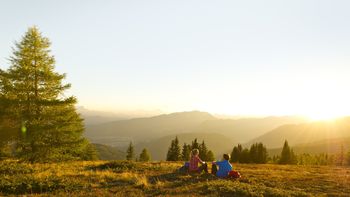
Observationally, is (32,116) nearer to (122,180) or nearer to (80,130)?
(80,130)

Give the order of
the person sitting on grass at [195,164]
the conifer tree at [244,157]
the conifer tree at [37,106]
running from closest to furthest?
the person sitting on grass at [195,164] < the conifer tree at [37,106] < the conifer tree at [244,157]

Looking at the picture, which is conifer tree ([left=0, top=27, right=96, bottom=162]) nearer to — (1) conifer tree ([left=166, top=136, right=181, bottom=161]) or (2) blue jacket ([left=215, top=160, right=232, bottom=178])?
(2) blue jacket ([left=215, top=160, right=232, bottom=178])

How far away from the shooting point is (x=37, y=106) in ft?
84.6

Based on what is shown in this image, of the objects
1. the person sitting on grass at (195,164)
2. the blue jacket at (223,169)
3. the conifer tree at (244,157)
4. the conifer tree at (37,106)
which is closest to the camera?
the blue jacket at (223,169)

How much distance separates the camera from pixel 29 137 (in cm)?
2431

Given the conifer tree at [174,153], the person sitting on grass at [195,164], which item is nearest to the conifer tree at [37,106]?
the person sitting on grass at [195,164]

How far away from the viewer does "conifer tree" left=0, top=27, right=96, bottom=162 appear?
24844mm

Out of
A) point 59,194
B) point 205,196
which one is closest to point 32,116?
point 59,194

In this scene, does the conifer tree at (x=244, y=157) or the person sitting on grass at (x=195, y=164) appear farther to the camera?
the conifer tree at (x=244, y=157)

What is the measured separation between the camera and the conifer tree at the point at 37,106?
24844 millimetres

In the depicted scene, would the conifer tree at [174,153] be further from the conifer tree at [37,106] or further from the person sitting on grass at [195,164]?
the person sitting on grass at [195,164]

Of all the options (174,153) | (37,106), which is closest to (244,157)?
(174,153)

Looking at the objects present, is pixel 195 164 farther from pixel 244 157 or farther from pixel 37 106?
pixel 244 157

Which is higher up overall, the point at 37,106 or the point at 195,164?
the point at 37,106
